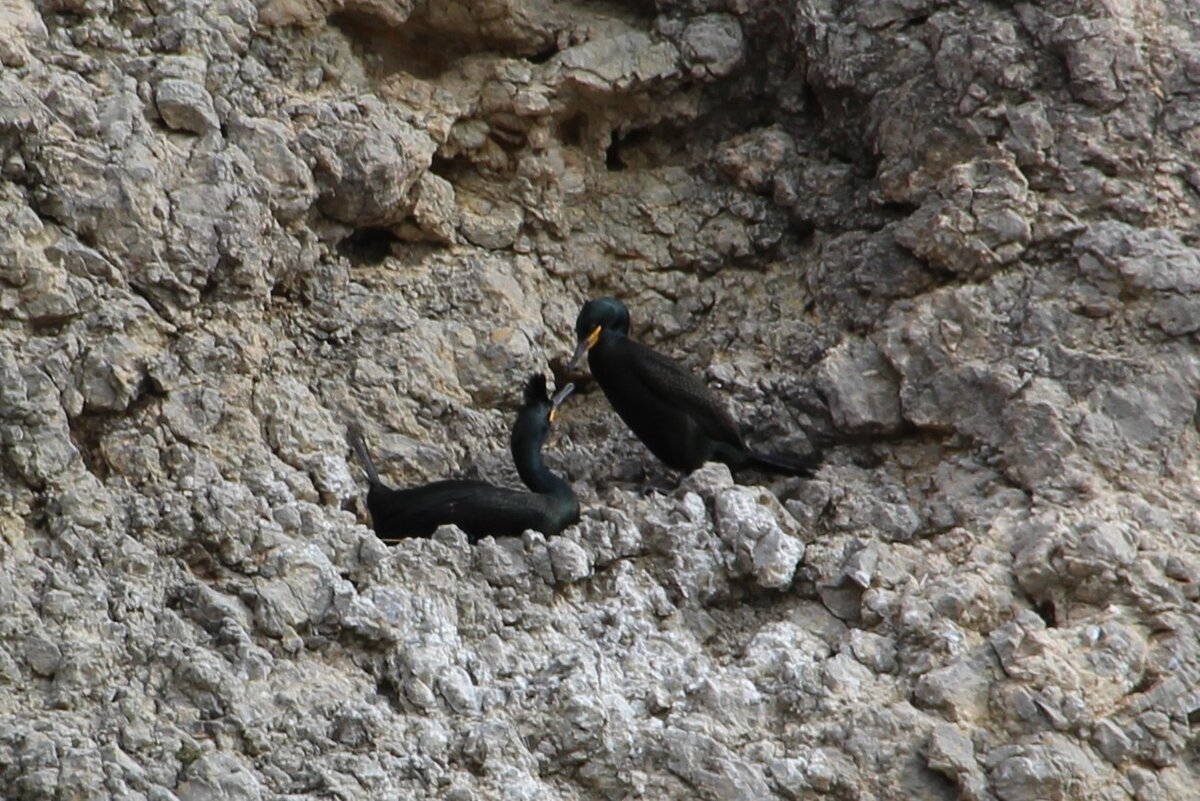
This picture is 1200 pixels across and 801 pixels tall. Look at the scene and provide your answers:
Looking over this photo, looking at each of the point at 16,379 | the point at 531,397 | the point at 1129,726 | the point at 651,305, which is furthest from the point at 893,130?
the point at 16,379

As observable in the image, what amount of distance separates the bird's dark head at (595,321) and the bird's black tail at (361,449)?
97 cm

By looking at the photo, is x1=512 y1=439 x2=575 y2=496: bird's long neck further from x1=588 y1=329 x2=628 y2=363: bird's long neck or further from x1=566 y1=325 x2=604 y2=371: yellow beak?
x1=588 y1=329 x2=628 y2=363: bird's long neck

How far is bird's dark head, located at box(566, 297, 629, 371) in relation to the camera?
9.44m

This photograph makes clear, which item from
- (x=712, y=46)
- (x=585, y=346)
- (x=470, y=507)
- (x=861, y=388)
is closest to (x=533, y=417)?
(x=585, y=346)

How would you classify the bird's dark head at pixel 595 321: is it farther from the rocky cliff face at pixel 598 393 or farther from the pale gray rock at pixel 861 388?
the pale gray rock at pixel 861 388

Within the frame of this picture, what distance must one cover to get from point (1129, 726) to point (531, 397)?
9.22ft

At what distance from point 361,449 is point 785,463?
171 cm

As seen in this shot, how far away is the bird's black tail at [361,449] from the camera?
347 inches

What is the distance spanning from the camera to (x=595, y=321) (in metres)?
9.45

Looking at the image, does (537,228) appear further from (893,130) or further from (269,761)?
(269,761)

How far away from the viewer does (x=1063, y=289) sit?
8.95m

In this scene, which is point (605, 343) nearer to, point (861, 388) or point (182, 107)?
point (861, 388)

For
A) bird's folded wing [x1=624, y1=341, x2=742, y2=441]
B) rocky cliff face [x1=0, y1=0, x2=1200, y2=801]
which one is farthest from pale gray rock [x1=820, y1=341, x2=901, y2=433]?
bird's folded wing [x1=624, y1=341, x2=742, y2=441]

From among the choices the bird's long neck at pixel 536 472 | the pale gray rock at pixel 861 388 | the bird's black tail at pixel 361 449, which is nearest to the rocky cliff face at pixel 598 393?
the pale gray rock at pixel 861 388
